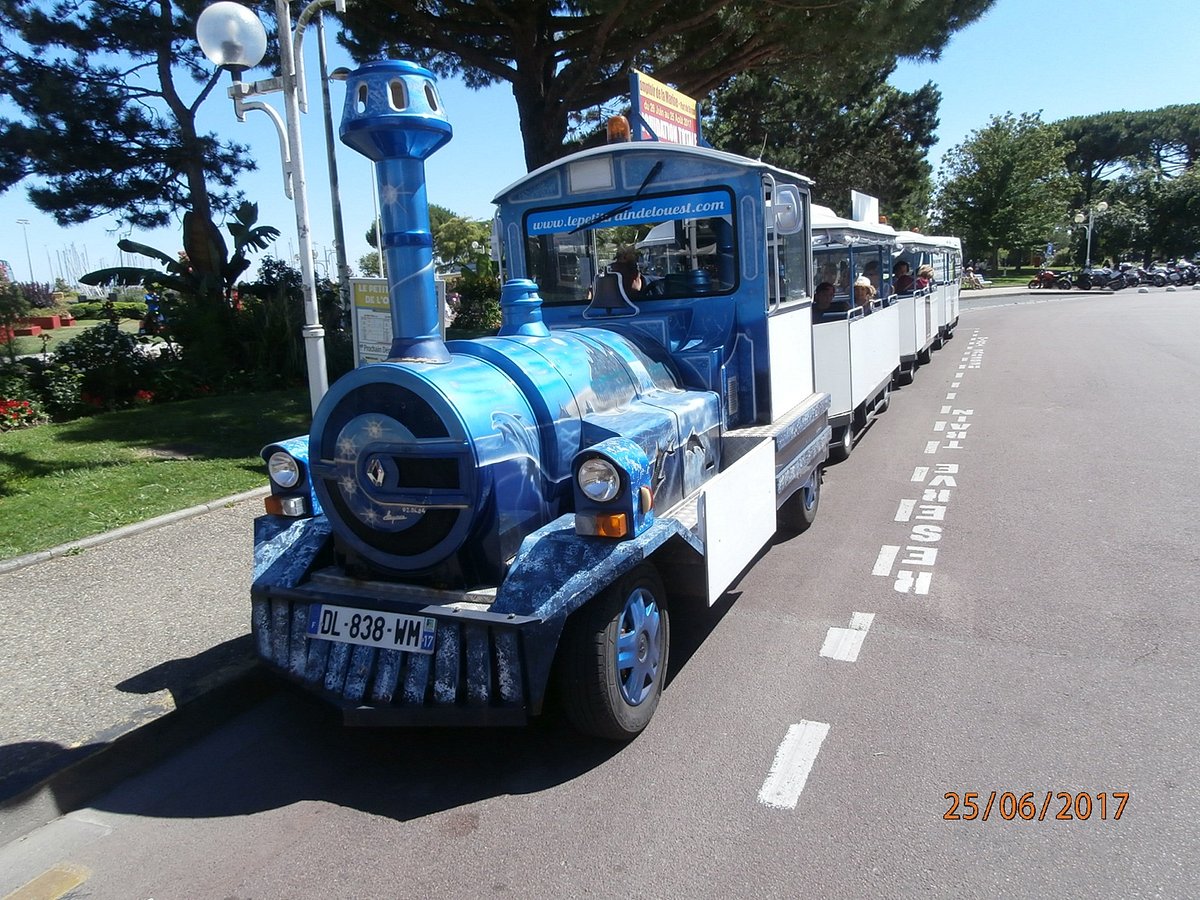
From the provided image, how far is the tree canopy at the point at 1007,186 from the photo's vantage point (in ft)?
148

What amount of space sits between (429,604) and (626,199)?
10.4 ft

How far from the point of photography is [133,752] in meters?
3.84

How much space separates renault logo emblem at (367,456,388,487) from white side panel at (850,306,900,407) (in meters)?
5.98

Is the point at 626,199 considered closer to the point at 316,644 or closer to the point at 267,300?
the point at 316,644

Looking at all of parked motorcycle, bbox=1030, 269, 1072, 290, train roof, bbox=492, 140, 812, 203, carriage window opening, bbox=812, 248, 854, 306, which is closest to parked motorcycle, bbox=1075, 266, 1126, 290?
parked motorcycle, bbox=1030, 269, 1072, 290

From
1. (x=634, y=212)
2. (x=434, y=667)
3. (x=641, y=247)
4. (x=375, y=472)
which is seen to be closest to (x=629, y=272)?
(x=641, y=247)

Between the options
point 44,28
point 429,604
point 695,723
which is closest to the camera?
point 429,604

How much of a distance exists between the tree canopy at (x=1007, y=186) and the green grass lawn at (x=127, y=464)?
43.5 metres

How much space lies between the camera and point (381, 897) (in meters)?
2.86

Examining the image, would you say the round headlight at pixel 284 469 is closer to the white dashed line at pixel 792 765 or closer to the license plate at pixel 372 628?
the license plate at pixel 372 628

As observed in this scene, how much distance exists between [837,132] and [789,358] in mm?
24706

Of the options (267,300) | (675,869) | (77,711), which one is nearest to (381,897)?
(675,869)

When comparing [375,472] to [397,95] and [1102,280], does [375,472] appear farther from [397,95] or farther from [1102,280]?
[1102,280]

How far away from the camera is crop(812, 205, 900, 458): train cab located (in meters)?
8.23
